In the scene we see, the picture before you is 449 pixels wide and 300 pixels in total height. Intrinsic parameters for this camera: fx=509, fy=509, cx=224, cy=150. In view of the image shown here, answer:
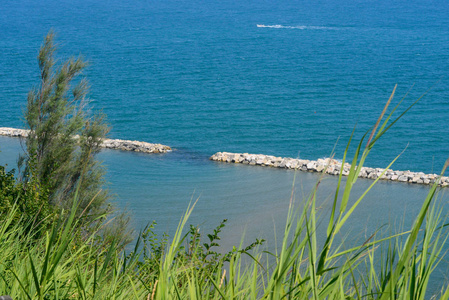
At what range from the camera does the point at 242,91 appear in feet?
90.8

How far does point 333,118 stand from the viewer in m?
23.1

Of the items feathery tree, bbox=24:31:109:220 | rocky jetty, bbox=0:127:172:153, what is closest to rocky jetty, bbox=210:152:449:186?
rocky jetty, bbox=0:127:172:153

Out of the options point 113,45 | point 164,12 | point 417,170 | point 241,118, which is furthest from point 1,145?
point 164,12

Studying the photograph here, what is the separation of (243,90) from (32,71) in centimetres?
1238

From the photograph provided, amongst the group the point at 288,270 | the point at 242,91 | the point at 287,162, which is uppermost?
the point at 242,91

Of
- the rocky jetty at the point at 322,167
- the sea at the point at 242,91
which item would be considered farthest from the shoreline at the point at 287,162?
the sea at the point at 242,91

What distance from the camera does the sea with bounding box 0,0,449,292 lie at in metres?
11.6

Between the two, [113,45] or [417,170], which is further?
[113,45]

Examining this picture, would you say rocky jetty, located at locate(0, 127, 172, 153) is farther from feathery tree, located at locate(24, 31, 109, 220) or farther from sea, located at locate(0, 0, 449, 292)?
feathery tree, located at locate(24, 31, 109, 220)

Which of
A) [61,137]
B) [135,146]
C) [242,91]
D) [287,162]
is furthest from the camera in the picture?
[242,91]

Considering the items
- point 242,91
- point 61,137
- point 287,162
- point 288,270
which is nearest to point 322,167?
point 287,162

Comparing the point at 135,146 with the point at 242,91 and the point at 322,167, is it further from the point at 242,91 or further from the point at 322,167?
the point at 242,91

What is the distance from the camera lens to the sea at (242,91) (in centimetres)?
1161

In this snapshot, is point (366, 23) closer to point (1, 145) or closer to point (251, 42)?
point (251, 42)
